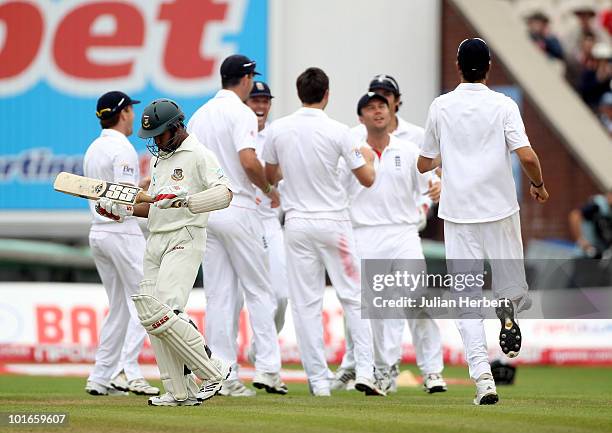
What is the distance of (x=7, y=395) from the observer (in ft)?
40.2

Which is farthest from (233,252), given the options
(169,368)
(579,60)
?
(579,60)

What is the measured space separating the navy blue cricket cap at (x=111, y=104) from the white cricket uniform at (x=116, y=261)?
15 cm

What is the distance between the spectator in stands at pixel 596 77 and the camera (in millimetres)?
22719

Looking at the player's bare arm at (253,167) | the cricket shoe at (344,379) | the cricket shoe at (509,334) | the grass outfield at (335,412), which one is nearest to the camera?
the grass outfield at (335,412)

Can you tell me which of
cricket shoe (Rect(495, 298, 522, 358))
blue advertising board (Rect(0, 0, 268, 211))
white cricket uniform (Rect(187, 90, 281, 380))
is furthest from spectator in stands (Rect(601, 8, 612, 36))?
cricket shoe (Rect(495, 298, 522, 358))

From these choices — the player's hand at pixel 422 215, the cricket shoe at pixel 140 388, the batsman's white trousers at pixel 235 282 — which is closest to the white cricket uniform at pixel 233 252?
the batsman's white trousers at pixel 235 282

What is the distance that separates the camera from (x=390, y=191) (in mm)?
13258

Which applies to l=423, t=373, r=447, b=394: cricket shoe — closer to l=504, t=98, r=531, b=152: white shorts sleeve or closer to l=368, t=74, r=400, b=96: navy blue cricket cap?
l=368, t=74, r=400, b=96: navy blue cricket cap

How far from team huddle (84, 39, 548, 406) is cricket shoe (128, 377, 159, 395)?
2 centimetres

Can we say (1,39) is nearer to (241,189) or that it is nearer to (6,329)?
(6,329)

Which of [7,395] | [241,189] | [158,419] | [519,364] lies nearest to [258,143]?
[241,189]

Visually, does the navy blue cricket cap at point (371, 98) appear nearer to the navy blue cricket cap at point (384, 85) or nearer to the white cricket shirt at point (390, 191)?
the navy blue cricket cap at point (384, 85)

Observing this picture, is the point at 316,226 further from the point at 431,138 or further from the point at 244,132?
the point at 431,138

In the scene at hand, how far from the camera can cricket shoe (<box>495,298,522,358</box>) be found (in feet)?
33.8
